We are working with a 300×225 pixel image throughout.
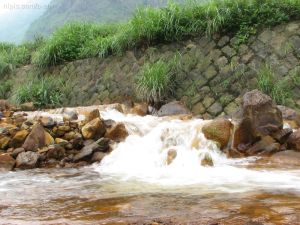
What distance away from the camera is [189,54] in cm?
955

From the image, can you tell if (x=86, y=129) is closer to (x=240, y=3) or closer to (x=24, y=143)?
(x=24, y=143)

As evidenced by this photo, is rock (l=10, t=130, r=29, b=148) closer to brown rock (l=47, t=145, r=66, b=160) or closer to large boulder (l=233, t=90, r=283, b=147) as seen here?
brown rock (l=47, t=145, r=66, b=160)

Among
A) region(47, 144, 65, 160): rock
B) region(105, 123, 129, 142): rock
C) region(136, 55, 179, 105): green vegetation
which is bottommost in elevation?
region(47, 144, 65, 160): rock

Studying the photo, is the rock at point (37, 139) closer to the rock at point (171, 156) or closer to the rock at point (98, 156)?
the rock at point (98, 156)

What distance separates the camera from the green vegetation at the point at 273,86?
7957mm

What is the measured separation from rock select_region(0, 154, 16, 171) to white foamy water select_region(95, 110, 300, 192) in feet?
4.28

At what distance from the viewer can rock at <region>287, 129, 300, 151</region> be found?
20.3ft

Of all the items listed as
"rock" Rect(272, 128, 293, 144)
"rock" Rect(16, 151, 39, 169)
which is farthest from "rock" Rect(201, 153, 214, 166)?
"rock" Rect(16, 151, 39, 169)

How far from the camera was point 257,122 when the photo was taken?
6.46m

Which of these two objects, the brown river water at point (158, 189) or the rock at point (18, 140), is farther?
the rock at point (18, 140)

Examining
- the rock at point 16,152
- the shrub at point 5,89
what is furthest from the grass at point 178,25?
the rock at point 16,152

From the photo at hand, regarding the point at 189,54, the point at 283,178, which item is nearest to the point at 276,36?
the point at 189,54

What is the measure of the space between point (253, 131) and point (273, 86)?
200 cm

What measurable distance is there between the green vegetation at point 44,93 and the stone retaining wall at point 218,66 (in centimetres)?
137
